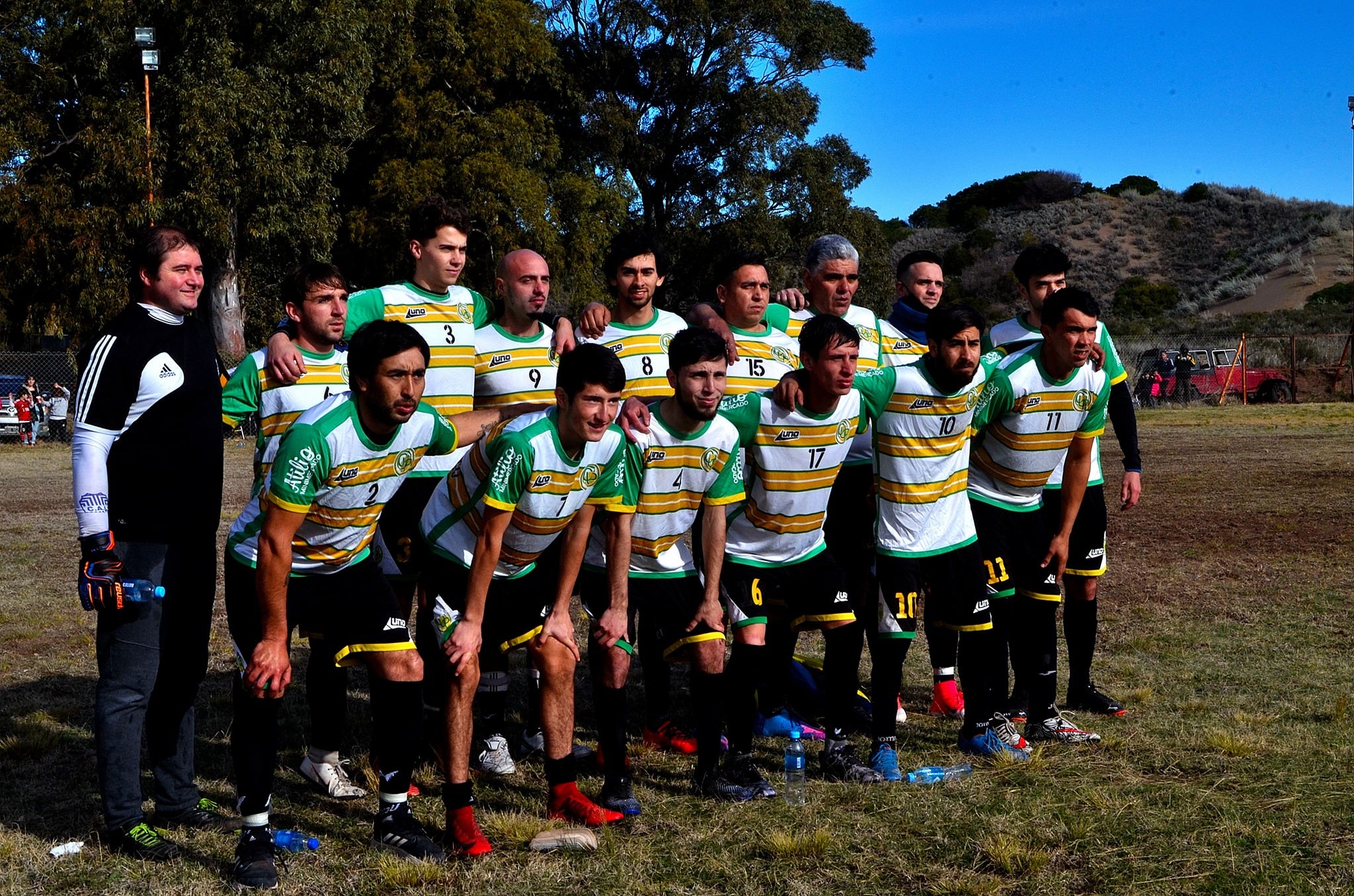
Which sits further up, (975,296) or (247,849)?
(975,296)

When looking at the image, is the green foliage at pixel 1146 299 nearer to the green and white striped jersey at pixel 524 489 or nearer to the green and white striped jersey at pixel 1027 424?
the green and white striped jersey at pixel 1027 424

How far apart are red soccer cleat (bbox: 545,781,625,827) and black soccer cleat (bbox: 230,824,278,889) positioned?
1.14 m

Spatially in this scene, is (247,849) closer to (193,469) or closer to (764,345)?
(193,469)

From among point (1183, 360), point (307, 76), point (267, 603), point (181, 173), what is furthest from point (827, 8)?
point (267, 603)

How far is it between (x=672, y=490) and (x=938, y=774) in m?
1.80

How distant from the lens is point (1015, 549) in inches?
257

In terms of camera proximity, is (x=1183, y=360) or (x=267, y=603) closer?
(x=267, y=603)

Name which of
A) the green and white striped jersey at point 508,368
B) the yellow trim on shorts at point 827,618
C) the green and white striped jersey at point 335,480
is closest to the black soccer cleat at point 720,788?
the yellow trim on shorts at point 827,618

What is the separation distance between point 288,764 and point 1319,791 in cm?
481

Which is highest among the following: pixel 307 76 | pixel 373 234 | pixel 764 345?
pixel 307 76

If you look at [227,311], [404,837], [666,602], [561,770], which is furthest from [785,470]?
[227,311]

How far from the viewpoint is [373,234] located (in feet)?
106

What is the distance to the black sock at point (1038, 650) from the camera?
6.43m

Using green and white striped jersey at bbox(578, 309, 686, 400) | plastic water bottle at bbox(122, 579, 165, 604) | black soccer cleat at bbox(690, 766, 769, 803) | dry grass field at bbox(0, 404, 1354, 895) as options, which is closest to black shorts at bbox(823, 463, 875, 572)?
dry grass field at bbox(0, 404, 1354, 895)
